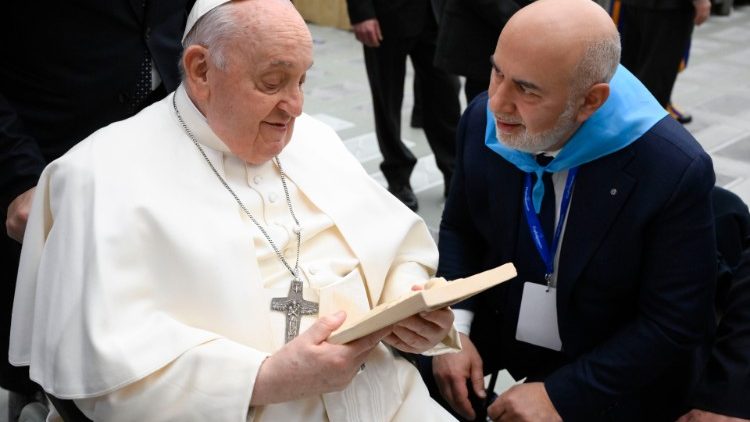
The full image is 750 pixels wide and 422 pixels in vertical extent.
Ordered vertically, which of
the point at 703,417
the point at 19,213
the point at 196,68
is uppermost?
the point at 196,68

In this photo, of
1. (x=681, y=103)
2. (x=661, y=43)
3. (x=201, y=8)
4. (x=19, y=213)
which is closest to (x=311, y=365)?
(x=201, y=8)

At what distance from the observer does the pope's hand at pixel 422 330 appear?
6.07 feet

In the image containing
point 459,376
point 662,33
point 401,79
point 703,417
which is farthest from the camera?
point 662,33

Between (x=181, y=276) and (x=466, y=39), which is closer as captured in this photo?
(x=181, y=276)

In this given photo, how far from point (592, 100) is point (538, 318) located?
2.20 ft

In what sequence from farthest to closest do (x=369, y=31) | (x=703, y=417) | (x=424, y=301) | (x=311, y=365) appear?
(x=369, y=31)
(x=703, y=417)
(x=311, y=365)
(x=424, y=301)

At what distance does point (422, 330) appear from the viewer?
6.13 ft

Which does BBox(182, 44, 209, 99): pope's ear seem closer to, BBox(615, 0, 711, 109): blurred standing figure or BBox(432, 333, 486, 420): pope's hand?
BBox(432, 333, 486, 420): pope's hand

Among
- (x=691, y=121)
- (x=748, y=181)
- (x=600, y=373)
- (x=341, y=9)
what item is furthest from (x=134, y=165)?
(x=341, y=9)

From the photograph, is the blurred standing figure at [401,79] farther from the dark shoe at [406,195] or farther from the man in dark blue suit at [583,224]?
the man in dark blue suit at [583,224]

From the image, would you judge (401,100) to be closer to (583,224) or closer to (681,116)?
(681,116)

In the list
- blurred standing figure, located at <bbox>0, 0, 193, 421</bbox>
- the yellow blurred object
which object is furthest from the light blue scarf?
the yellow blurred object

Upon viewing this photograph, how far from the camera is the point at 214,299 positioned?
72.9 inches

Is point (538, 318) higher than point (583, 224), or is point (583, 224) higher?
point (583, 224)
